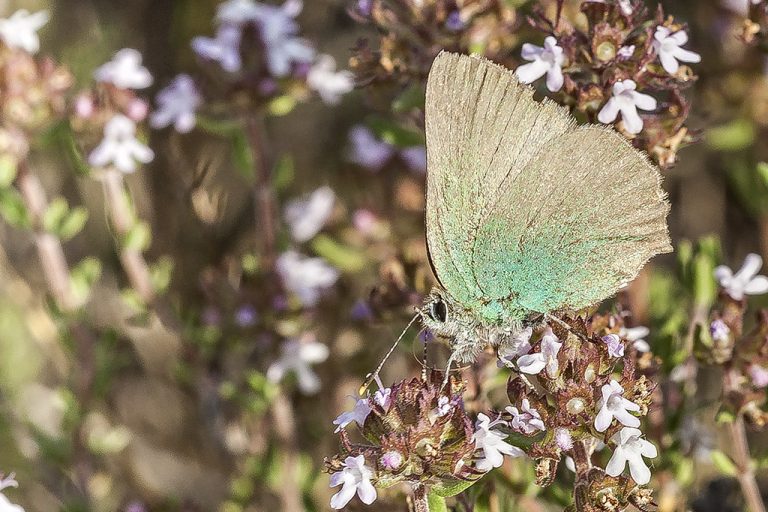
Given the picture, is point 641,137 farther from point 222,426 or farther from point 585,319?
point 222,426

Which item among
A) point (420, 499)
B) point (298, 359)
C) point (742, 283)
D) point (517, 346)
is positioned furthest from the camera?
point (298, 359)

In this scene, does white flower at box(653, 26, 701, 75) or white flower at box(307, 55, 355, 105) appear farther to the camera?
white flower at box(307, 55, 355, 105)

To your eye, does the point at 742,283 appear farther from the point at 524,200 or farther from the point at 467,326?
the point at 467,326

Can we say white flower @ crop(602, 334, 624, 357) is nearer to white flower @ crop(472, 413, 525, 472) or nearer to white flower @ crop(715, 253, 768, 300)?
white flower @ crop(472, 413, 525, 472)

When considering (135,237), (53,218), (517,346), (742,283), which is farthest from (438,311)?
(53,218)

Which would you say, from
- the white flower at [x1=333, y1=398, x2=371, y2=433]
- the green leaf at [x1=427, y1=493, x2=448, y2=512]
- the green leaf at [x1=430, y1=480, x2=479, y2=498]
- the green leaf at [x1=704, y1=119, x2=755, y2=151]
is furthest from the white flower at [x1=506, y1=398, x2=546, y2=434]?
the green leaf at [x1=704, y1=119, x2=755, y2=151]

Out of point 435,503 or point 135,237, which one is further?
point 135,237

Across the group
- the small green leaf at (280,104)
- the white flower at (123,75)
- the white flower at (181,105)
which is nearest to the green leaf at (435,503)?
the small green leaf at (280,104)
